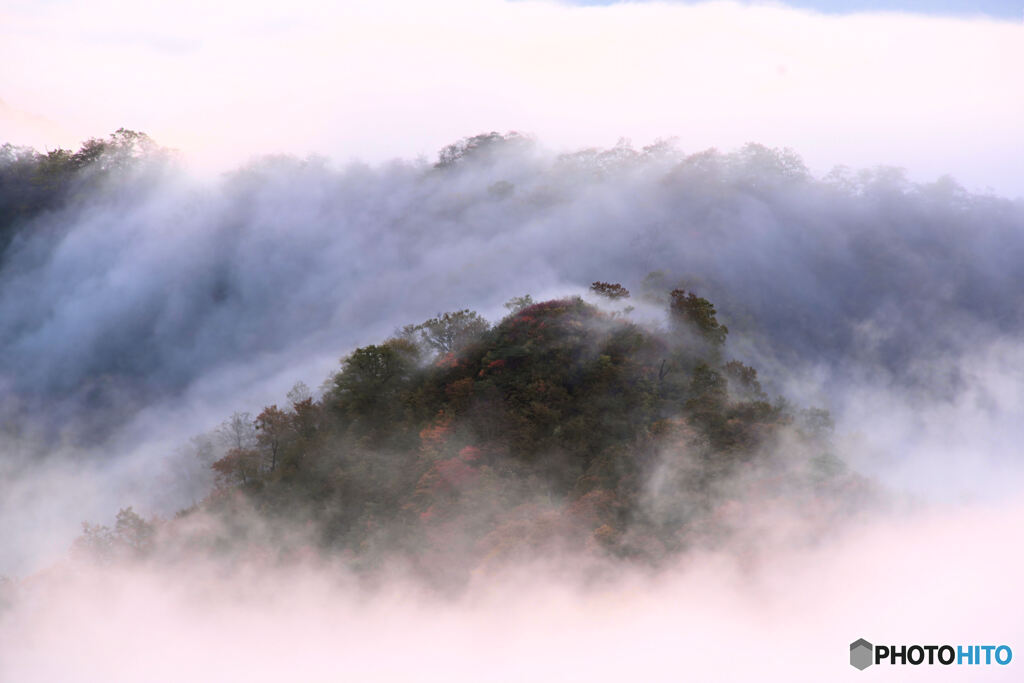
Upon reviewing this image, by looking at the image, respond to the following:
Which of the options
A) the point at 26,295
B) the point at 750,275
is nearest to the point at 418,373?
the point at 750,275

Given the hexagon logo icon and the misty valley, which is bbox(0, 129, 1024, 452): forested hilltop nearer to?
the misty valley

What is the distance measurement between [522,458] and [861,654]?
13524 millimetres

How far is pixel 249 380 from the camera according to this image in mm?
58625

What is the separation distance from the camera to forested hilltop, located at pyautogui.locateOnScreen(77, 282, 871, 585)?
2445cm

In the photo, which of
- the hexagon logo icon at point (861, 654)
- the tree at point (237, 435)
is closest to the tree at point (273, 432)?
the tree at point (237, 435)

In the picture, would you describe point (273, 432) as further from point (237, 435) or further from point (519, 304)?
point (519, 304)

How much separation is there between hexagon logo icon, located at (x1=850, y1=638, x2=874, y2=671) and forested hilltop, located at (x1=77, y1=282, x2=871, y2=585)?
4029 millimetres

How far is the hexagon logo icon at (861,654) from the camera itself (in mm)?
19922

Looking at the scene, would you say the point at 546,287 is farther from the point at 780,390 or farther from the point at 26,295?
the point at 26,295

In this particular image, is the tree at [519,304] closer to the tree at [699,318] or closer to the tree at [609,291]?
the tree at [609,291]

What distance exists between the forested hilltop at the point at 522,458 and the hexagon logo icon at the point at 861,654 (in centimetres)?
403

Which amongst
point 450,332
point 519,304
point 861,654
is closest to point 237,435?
point 450,332

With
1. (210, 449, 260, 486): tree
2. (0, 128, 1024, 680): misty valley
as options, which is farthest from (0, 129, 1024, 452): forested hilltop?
(210, 449, 260, 486): tree

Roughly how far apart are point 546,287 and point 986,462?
29.8 m
